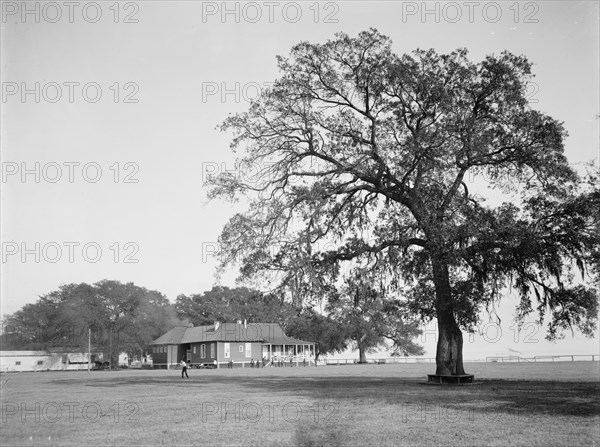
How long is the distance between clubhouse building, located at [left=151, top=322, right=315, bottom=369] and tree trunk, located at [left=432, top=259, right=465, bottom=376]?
5285 cm

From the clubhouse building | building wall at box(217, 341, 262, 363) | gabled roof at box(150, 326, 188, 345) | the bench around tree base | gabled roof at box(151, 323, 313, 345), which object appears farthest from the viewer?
gabled roof at box(150, 326, 188, 345)

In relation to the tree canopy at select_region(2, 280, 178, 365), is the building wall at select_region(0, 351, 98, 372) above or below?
below

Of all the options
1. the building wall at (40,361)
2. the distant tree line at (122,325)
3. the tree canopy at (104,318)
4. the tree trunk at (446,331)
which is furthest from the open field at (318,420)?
the building wall at (40,361)

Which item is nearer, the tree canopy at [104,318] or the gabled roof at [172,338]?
the tree canopy at [104,318]

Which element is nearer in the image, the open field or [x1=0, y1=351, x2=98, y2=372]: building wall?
the open field

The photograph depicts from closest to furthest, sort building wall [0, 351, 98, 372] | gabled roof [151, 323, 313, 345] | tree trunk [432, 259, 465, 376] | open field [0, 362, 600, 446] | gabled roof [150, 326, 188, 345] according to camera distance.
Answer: open field [0, 362, 600, 446] < tree trunk [432, 259, 465, 376] < building wall [0, 351, 98, 372] < gabled roof [151, 323, 313, 345] < gabled roof [150, 326, 188, 345]

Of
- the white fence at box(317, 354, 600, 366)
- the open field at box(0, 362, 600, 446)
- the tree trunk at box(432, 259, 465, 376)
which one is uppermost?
the tree trunk at box(432, 259, 465, 376)

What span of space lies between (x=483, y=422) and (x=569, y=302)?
46.5 ft

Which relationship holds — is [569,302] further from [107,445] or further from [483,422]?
[107,445]

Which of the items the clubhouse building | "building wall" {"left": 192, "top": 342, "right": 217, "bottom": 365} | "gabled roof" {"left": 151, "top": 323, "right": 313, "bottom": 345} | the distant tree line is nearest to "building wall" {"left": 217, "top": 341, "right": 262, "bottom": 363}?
the clubhouse building

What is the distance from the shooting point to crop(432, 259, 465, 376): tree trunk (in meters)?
26.0

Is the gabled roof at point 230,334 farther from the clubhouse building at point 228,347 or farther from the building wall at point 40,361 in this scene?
the building wall at point 40,361

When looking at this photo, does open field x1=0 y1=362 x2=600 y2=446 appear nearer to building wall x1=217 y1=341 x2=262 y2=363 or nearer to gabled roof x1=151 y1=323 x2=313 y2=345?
building wall x1=217 y1=341 x2=262 y2=363

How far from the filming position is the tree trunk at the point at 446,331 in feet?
85.3
